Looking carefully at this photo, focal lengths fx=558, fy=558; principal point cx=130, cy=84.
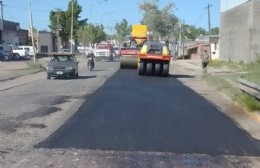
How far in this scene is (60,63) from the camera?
1324 inches

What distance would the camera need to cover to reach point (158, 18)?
109062 mm

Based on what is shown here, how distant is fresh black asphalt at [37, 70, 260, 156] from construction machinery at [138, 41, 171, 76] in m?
17.6

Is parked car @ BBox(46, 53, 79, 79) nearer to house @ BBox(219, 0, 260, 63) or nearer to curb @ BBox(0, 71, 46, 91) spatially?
curb @ BBox(0, 71, 46, 91)

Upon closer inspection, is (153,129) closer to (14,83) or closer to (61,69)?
(14,83)

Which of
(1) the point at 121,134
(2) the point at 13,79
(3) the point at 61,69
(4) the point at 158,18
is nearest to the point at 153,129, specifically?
(1) the point at 121,134

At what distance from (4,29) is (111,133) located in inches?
3234

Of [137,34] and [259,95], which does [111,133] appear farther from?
[137,34]

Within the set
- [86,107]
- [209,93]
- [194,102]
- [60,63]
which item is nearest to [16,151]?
[86,107]

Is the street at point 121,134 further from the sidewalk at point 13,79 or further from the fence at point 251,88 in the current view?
the sidewalk at point 13,79

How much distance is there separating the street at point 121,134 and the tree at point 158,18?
90.6 meters

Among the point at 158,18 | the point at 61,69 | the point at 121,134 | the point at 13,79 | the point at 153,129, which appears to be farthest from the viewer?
the point at 158,18

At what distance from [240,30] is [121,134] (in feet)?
140

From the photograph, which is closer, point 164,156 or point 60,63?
point 164,156

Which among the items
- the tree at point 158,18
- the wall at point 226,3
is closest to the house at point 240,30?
the wall at point 226,3
